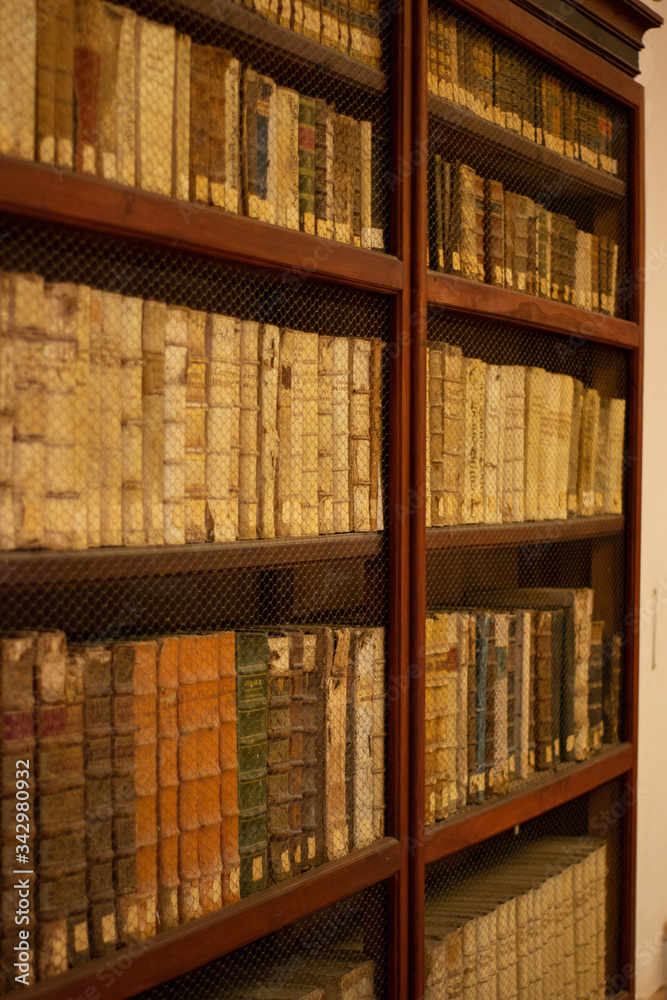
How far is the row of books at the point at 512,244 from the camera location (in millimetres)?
1473

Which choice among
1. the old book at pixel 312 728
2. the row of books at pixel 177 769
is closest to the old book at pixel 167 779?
the row of books at pixel 177 769

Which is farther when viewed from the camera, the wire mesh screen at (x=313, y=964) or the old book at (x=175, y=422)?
the wire mesh screen at (x=313, y=964)

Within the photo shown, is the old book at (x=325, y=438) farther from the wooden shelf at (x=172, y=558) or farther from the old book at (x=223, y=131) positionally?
the old book at (x=223, y=131)

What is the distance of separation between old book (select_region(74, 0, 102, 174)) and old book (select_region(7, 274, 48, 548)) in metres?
0.16

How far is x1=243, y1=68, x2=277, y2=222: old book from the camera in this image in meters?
1.16

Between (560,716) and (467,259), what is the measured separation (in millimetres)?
925

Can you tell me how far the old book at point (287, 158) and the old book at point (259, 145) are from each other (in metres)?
0.01

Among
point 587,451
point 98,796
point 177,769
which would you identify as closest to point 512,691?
point 587,451

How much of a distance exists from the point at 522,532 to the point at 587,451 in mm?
340

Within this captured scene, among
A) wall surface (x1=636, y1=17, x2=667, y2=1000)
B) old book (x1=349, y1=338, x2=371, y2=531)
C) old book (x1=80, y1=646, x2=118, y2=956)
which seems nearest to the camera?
old book (x1=80, y1=646, x2=118, y2=956)

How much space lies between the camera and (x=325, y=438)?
4.21ft

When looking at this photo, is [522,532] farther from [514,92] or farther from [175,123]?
[175,123]

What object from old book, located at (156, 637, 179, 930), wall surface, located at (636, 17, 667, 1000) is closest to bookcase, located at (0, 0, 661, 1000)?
old book, located at (156, 637, 179, 930)

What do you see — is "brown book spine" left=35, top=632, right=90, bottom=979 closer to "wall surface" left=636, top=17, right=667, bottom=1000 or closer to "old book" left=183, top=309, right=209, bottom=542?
"old book" left=183, top=309, right=209, bottom=542
